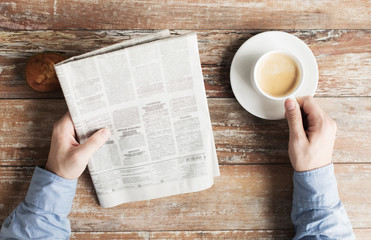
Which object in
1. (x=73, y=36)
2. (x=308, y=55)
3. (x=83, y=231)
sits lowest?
(x=83, y=231)

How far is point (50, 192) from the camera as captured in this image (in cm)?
74

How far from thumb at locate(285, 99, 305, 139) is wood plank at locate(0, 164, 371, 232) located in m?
0.13

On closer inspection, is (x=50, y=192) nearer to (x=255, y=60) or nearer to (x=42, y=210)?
(x=42, y=210)

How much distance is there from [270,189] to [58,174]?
565 mm

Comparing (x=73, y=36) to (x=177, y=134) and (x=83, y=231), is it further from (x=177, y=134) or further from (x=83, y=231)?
(x=83, y=231)

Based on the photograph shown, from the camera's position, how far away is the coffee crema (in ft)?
2.44

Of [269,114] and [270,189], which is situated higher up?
[269,114]

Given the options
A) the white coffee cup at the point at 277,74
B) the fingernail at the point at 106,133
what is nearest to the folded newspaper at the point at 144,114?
the fingernail at the point at 106,133

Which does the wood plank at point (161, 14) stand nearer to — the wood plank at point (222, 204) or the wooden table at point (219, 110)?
the wooden table at point (219, 110)

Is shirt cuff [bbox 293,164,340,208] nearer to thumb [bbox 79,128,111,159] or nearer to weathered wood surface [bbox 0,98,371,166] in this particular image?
weathered wood surface [bbox 0,98,371,166]

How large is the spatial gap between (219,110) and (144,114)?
0.21 m

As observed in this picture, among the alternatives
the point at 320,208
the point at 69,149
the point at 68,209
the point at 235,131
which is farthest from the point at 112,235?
the point at 320,208

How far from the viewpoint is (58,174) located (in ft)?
2.46

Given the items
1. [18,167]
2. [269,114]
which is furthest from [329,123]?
[18,167]
